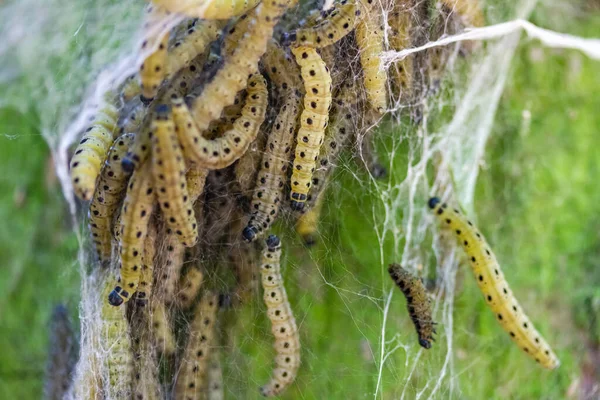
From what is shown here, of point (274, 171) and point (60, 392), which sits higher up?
point (274, 171)

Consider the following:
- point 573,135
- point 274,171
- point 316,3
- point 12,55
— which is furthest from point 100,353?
point 573,135

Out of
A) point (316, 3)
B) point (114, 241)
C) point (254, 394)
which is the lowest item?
point (254, 394)

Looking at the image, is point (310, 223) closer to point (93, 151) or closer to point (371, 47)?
point (371, 47)

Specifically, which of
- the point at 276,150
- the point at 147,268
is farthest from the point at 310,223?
the point at 147,268

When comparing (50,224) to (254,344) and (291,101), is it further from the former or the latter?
(291,101)

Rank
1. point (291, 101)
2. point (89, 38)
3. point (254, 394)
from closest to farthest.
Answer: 1. point (291, 101)
2. point (254, 394)
3. point (89, 38)

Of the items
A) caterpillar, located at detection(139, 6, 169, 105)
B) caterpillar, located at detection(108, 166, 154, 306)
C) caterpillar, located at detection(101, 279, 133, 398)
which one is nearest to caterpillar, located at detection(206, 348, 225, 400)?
caterpillar, located at detection(101, 279, 133, 398)

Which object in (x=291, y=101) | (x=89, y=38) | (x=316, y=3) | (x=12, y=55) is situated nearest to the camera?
(x=291, y=101)
